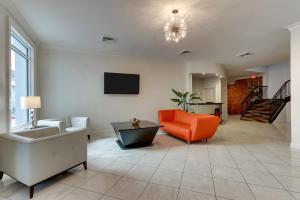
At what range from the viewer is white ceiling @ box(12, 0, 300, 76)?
9.41ft

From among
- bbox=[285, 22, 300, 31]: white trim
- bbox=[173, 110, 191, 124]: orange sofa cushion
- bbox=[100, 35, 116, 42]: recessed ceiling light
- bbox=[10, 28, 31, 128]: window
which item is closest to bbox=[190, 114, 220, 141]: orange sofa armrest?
bbox=[173, 110, 191, 124]: orange sofa cushion

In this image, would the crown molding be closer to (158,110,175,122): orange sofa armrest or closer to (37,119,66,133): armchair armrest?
(37,119,66,133): armchair armrest

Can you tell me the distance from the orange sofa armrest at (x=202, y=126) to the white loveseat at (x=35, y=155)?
2.82m

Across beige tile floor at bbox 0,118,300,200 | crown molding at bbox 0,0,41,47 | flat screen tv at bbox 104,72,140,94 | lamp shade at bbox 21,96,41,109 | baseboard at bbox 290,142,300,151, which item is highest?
crown molding at bbox 0,0,41,47

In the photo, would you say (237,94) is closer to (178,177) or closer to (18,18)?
(178,177)

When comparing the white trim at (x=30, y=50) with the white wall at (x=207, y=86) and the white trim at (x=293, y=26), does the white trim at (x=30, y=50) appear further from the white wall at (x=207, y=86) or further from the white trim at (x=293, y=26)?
the white wall at (x=207, y=86)

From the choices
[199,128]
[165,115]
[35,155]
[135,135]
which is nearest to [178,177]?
[135,135]

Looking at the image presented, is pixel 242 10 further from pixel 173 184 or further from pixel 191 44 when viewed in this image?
pixel 173 184

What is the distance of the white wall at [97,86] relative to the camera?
16.8ft

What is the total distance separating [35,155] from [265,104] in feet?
34.8

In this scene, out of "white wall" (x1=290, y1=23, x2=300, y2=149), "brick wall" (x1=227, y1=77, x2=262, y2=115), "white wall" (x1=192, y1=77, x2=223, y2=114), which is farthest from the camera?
"brick wall" (x1=227, y1=77, x2=262, y2=115)

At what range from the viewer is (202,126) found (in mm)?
4211

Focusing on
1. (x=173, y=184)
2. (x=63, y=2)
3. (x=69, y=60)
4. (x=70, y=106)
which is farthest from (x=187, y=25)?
(x=70, y=106)

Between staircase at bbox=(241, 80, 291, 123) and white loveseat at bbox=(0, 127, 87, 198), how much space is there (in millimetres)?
8898
